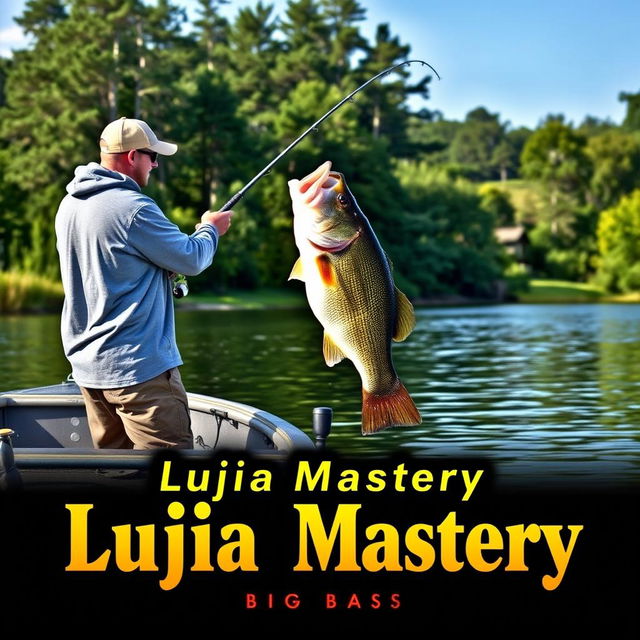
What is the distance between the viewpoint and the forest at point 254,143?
60156 millimetres

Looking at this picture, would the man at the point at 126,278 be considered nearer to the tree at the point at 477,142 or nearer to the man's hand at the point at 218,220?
the man's hand at the point at 218,220

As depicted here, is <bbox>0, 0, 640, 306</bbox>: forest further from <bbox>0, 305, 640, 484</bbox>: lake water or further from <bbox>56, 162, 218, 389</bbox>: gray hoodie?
<bbox>56, 162, 218, 389</bbox>: gray hoodie

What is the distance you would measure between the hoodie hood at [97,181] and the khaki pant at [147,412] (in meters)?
0.82

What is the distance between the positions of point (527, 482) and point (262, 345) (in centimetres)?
1904

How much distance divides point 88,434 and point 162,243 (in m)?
2.84

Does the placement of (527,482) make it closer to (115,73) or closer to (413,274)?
(115,73)

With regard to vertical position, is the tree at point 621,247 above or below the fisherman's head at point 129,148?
below

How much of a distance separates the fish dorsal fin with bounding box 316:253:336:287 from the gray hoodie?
2.59 ft

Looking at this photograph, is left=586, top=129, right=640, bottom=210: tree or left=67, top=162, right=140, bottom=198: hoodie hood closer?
left=67, top=162, right=140, bottom=198: hoodie hood

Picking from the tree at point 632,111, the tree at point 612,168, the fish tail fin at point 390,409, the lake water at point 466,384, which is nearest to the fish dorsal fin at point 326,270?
the fish tail fin at point 390,409

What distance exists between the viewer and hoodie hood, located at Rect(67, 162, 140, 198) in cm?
560

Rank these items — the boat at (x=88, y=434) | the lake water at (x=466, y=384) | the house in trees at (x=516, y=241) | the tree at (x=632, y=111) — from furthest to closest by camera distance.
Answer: the tree at (x=632, y=111)
the house in trees at (x=516, y=241)
the lake water at (x=466, y=384)
the boat at (x=88, y=434)

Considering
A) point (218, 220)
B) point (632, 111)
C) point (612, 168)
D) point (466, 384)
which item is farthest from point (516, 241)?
point (218, 220)

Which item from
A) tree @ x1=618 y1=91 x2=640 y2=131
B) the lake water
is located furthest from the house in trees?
the lake water
